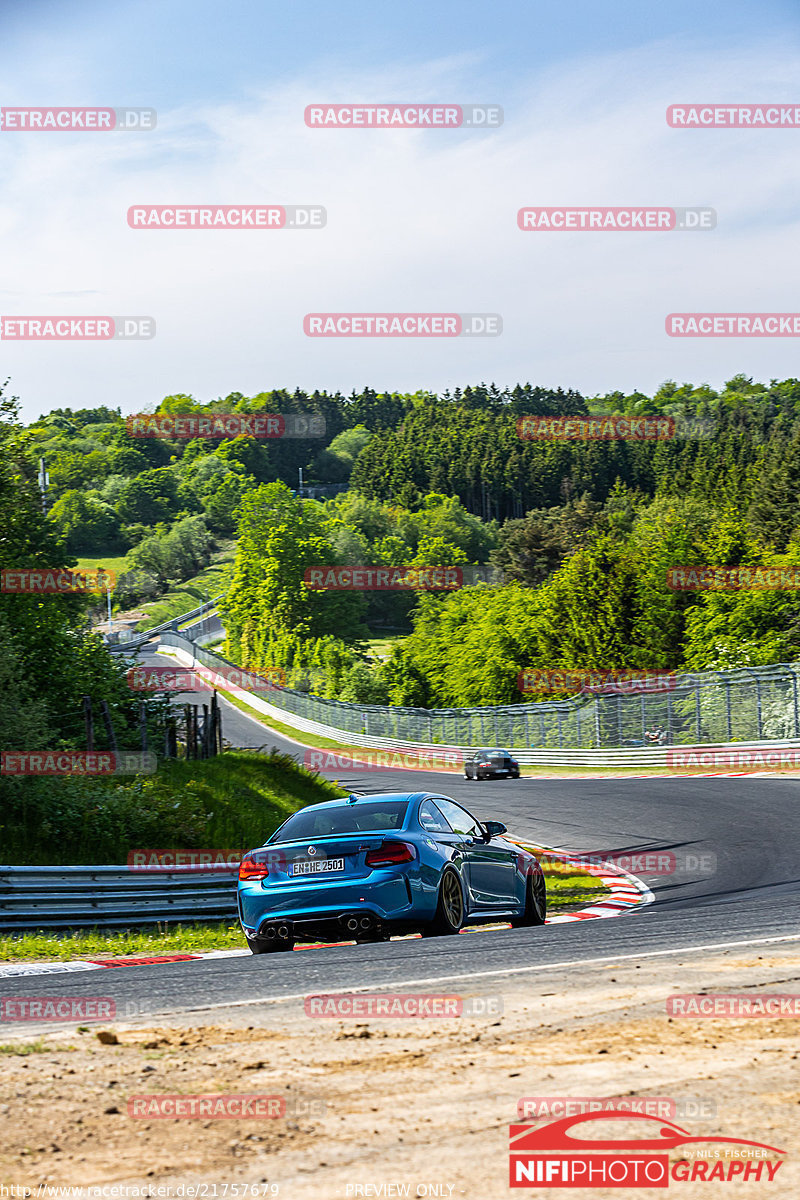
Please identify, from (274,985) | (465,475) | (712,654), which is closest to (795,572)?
(712,654)

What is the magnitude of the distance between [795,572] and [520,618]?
87.6 ft

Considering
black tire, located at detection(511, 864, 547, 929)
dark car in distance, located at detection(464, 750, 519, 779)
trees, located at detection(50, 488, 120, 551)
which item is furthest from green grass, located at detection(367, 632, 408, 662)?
black tire, located at detection(511, 864, 547, 929)

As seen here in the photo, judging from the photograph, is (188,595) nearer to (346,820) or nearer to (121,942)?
(121,942)

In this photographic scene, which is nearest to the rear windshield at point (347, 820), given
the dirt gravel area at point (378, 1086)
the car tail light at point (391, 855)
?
the car tail light at point (391, 855)

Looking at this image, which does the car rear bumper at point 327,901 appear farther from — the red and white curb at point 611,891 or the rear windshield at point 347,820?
the red and white curb at point 611,891

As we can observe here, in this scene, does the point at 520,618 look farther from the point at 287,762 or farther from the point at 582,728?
the point at 287,762

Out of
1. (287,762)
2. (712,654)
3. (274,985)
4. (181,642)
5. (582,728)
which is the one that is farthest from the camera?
(181,642)

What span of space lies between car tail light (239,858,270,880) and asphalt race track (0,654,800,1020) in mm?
700

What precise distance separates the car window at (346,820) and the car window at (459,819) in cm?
72

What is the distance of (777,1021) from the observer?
19.1 feet

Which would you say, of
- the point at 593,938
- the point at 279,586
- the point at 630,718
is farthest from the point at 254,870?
the point at 279,586

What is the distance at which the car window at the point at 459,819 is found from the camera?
10.9 meters

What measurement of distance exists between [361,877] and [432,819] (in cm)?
115

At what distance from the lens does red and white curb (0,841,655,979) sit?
979 cm
